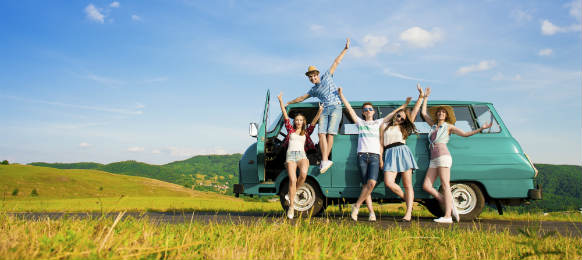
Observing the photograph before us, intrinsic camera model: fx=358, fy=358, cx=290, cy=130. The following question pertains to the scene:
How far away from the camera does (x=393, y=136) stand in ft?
19.7

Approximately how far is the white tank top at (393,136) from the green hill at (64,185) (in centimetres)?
1819

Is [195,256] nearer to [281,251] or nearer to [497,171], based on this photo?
[281,251]

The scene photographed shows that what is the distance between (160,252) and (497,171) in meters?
6.00

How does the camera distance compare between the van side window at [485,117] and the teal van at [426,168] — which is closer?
the teal van at [426,168]

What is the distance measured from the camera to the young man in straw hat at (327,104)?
6.26 meters

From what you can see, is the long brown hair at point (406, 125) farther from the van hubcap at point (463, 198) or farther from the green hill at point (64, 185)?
the green hill at point (64, 185)

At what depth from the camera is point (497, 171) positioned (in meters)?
6.26

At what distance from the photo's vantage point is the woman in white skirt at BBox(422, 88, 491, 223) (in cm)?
588

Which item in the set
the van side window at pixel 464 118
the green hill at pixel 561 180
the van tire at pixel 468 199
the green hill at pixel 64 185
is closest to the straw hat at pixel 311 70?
the van side window at pixel 464 118

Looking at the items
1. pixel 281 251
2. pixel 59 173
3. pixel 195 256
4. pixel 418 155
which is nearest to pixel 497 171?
pixel 418 155

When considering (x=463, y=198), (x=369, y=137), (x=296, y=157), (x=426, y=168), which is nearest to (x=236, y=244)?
(x=296, y=157)

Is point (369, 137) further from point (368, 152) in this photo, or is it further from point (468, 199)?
point (468, 199)

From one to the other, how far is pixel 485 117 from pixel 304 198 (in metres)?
3.70

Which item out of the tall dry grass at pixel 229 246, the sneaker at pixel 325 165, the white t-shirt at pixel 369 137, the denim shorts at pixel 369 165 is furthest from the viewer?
the sneaker at pixel 325 165
